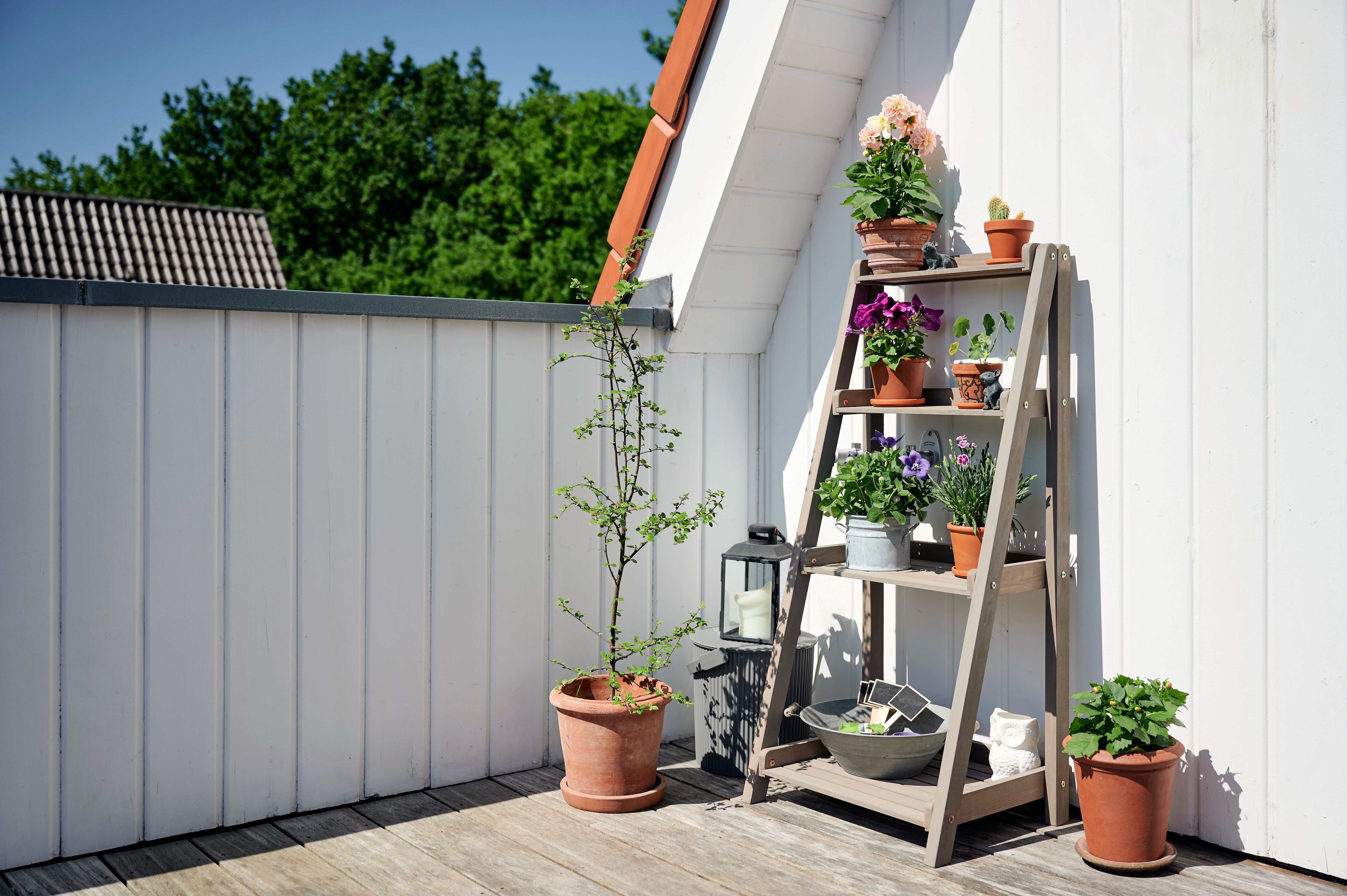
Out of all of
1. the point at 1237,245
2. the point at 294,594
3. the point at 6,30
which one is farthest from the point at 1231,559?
the point at 6,30

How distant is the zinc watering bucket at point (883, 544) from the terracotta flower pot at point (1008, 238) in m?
0.68

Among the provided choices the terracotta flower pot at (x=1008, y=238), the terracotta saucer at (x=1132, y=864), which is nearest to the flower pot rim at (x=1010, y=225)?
the terracotta flower pot at (x=1008, y=238)

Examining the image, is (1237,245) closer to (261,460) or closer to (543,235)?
(261,460)

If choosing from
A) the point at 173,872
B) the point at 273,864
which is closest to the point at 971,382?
the point at 273,864

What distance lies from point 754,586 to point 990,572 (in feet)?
2.88

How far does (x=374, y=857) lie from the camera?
7.99 ft

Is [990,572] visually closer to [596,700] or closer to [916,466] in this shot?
[916,466]

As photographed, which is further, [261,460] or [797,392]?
[797,392]

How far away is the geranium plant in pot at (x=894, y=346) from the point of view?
278 cm

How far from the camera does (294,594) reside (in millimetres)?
2678

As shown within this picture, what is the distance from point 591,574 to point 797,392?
88cm

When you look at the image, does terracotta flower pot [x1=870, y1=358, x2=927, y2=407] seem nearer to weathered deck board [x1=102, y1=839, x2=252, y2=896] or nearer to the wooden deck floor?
the wooden deck floor

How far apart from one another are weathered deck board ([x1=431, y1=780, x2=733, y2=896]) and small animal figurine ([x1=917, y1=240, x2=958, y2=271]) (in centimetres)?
159

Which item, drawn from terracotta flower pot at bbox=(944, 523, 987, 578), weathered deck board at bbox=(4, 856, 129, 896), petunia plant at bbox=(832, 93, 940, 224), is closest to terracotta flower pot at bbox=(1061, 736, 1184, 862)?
terracotta flower pot at bbox=(944, 523, 987, 578)
